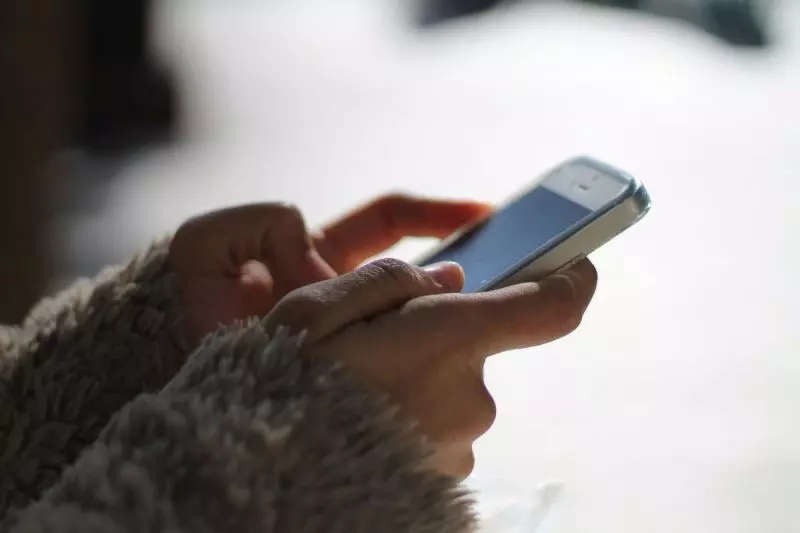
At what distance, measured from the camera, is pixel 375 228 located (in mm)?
571

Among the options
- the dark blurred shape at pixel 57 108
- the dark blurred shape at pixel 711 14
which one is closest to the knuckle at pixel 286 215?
the dark blurred shape at pixel 57 108

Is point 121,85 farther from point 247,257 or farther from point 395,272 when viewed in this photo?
point 395,272

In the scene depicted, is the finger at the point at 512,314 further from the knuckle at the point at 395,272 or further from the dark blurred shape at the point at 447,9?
the dark blurred shape at the point at 447,9

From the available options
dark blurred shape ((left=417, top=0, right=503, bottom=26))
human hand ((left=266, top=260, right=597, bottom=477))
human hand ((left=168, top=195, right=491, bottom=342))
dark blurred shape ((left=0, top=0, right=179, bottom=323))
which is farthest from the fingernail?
dark blurred shape ((left=417, top=0, right=503, bottom=26))

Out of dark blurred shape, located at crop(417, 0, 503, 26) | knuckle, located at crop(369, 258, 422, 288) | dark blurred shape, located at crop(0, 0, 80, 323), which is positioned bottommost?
dark blurred shape, located at crop(0, 0, 80, 323)

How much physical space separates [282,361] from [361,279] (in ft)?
0.16

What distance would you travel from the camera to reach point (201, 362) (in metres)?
0.33

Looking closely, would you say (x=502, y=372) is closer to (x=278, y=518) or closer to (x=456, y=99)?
(x=278, y=518)

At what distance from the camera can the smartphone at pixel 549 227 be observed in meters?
0.43

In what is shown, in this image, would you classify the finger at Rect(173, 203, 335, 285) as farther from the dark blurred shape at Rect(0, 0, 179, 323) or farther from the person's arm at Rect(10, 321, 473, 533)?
the dark blurred shape at Rect(0, 0, 179, 323)

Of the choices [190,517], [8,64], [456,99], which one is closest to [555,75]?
[456,99]

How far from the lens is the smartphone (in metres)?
0.43

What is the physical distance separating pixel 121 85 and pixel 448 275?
2.86 feet

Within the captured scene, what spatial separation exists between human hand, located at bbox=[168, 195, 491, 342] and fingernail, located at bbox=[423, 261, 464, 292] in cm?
13
